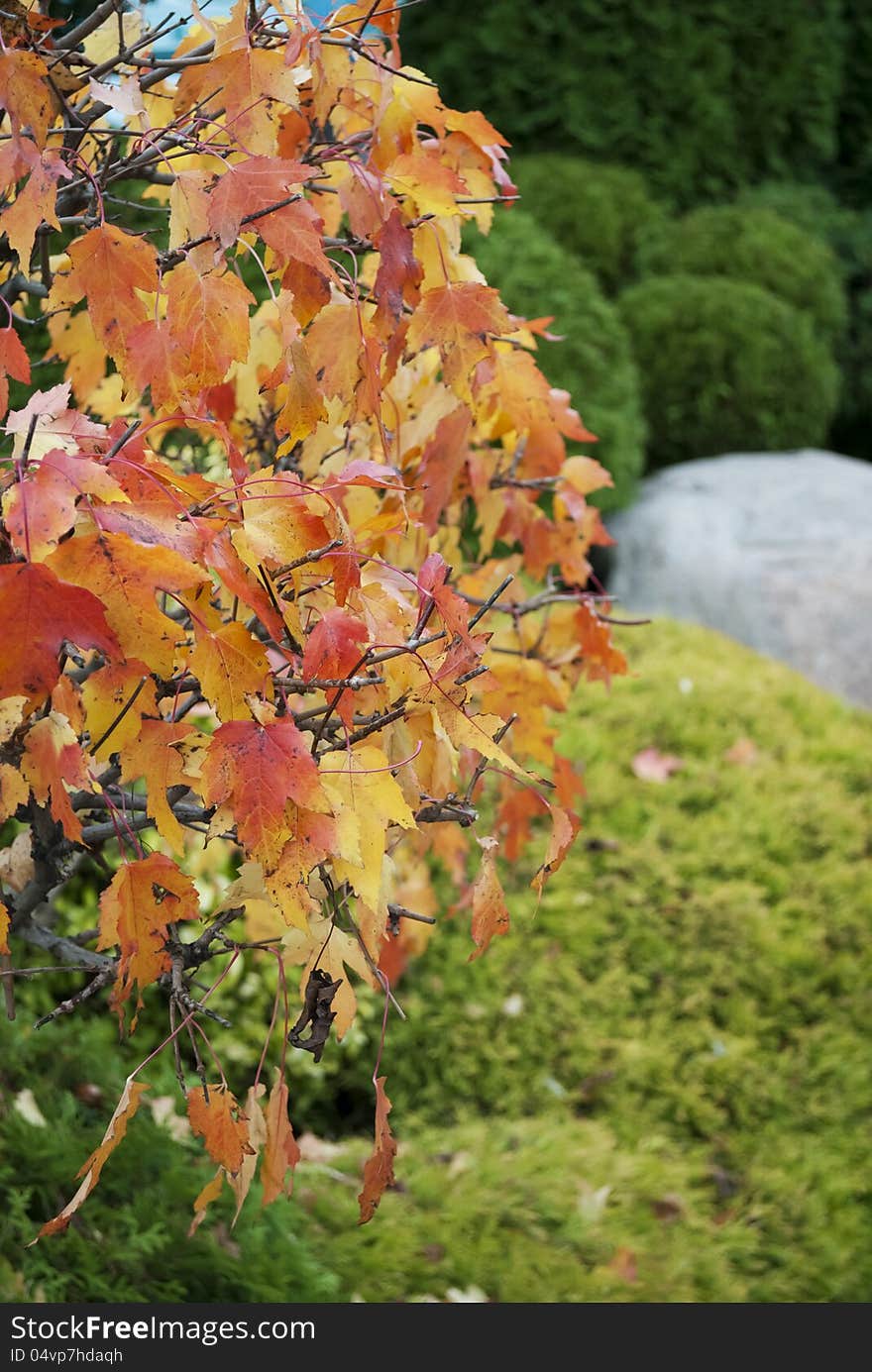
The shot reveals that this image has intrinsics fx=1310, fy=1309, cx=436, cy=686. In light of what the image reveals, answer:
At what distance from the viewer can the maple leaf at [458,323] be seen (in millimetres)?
1201

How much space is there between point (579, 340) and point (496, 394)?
366cm

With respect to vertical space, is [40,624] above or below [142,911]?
above

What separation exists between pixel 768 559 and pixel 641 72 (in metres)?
3.89

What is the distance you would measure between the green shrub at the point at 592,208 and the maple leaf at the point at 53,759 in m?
6.02

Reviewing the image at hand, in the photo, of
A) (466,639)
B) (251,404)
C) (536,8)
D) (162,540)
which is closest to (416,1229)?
(251,404)

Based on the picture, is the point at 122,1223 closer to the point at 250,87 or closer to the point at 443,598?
the point at 443,598

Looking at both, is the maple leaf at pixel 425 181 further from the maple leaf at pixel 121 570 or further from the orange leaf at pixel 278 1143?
the orange leaf at pixel 278 1143

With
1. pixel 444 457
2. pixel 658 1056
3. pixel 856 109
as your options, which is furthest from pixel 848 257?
pixel 444 457

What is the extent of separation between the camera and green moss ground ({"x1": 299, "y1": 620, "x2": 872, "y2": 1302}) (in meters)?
2.44

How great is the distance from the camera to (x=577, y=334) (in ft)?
16.5

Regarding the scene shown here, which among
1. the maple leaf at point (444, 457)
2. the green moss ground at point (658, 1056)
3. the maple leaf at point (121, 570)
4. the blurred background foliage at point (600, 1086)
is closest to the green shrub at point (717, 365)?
the blurred background foliage at point (600, 1086)

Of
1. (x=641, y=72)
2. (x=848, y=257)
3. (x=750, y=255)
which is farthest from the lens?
(x=848, y=257)

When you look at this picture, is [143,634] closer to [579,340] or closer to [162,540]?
[162,540]

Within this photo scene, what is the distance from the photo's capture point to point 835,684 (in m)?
4.68
